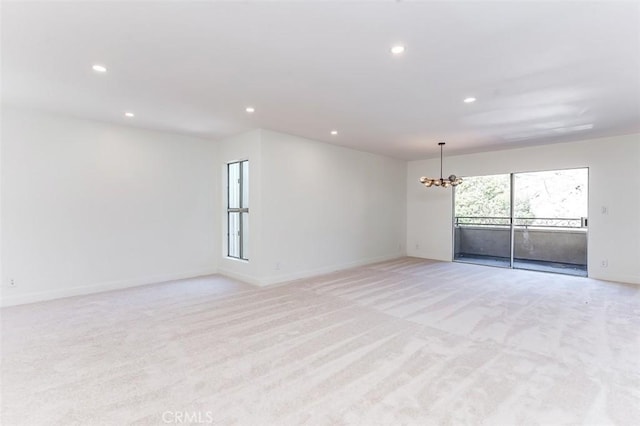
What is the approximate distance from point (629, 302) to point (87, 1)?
682 cm

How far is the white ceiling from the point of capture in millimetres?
2105

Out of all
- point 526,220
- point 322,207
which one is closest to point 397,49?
point 322,207

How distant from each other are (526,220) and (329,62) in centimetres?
692

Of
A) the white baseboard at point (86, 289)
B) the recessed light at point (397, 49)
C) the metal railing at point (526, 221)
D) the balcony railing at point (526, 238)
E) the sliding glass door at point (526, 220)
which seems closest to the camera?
the recessed light at point (397, 49)

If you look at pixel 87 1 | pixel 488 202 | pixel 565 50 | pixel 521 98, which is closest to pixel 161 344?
pixel 87 1

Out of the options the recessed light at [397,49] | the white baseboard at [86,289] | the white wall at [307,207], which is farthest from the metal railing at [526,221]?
the white baseboard at [86,289]

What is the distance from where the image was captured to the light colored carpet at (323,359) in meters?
Result: 2.00

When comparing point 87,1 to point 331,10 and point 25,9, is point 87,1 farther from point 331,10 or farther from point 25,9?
point 331,10

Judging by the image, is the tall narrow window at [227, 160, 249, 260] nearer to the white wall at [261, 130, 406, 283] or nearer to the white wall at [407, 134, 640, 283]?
the white wall at [261, 130, 406, 283]

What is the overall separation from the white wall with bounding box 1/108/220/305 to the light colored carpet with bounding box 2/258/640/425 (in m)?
0.51

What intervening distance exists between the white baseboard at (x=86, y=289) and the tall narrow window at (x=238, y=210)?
0.84m

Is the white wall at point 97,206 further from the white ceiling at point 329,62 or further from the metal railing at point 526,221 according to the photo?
the metal railing at point 526,221

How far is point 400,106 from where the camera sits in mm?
3980

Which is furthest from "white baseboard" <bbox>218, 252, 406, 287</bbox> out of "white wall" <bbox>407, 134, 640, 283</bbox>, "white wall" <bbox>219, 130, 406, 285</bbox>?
"white wall" <bbox>407, 134, 640, 283</bbox>
